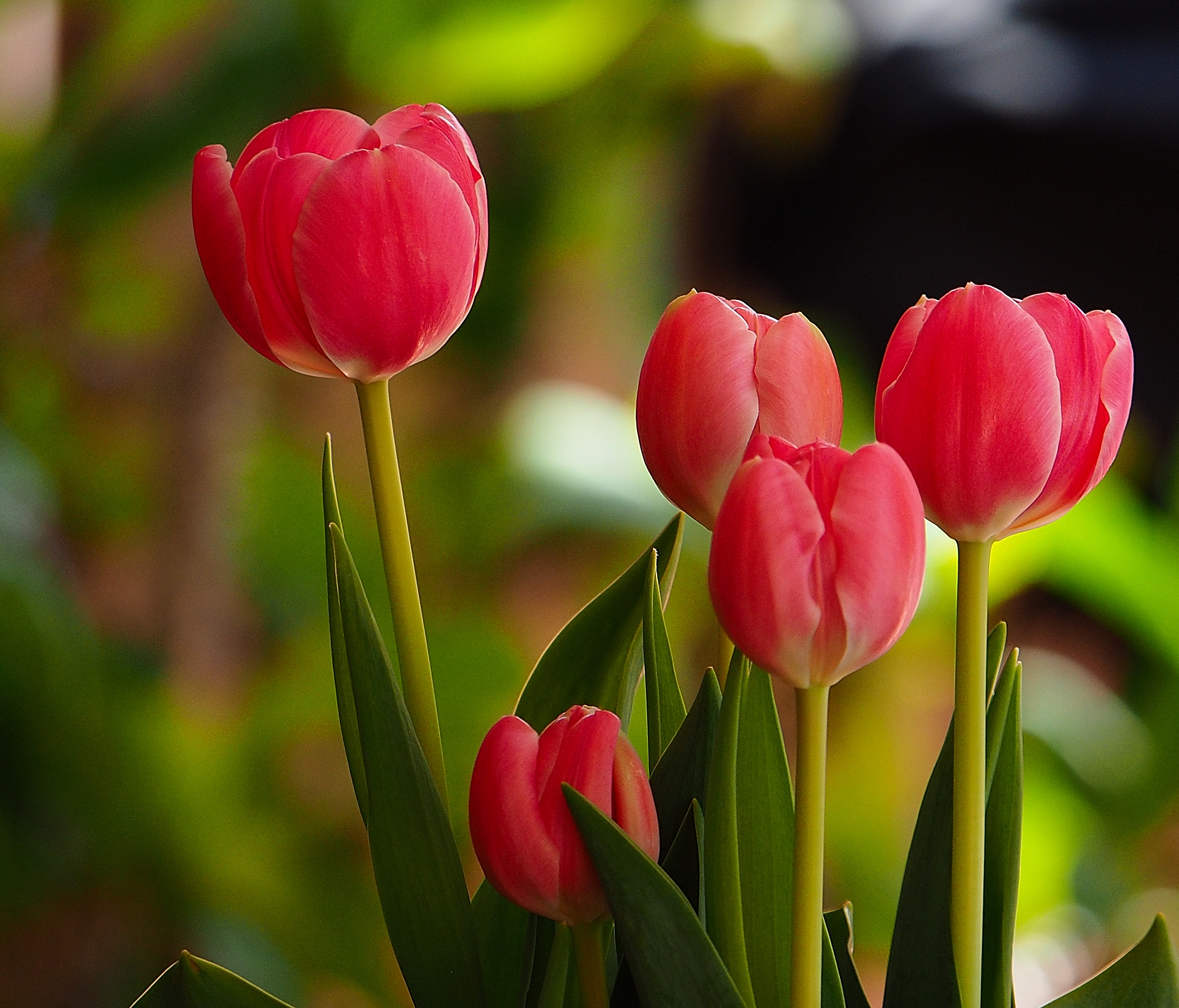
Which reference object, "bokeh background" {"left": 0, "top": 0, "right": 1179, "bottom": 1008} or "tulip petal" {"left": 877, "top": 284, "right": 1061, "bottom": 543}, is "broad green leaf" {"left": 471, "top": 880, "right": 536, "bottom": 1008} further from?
"bokeh background" {"left": 0, "top": 0, "right": 1179, "bottom": 1008}

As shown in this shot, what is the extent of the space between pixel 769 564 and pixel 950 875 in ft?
0.27

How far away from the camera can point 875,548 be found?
17 cm

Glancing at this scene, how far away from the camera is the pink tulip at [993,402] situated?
18cm

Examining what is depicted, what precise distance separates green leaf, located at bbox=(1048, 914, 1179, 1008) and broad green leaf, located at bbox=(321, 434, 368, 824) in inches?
4.8

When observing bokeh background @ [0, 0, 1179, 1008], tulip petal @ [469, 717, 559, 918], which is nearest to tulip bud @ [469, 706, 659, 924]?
tulip petal @ [469, 717, 559, 918]

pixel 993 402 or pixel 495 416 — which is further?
pixel 495 416

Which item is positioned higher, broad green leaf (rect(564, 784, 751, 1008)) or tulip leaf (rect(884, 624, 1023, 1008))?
broad green leaf (rect(564, 784, 751, 1008))

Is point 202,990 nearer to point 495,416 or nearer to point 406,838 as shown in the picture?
point 406,838

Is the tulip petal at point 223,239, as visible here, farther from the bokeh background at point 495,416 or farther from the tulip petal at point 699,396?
the bokeh background at point 495,416

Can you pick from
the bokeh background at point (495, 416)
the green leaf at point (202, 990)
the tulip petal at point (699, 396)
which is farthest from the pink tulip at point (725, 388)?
the bokeh background at point (495, 416)

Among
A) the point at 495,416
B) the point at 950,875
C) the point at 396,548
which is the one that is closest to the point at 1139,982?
the point at 950,875

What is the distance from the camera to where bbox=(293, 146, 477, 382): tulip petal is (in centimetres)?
19

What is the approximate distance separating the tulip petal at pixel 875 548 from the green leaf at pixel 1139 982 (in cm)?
7

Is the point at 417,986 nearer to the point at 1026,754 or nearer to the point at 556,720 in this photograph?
the point at 556,720
